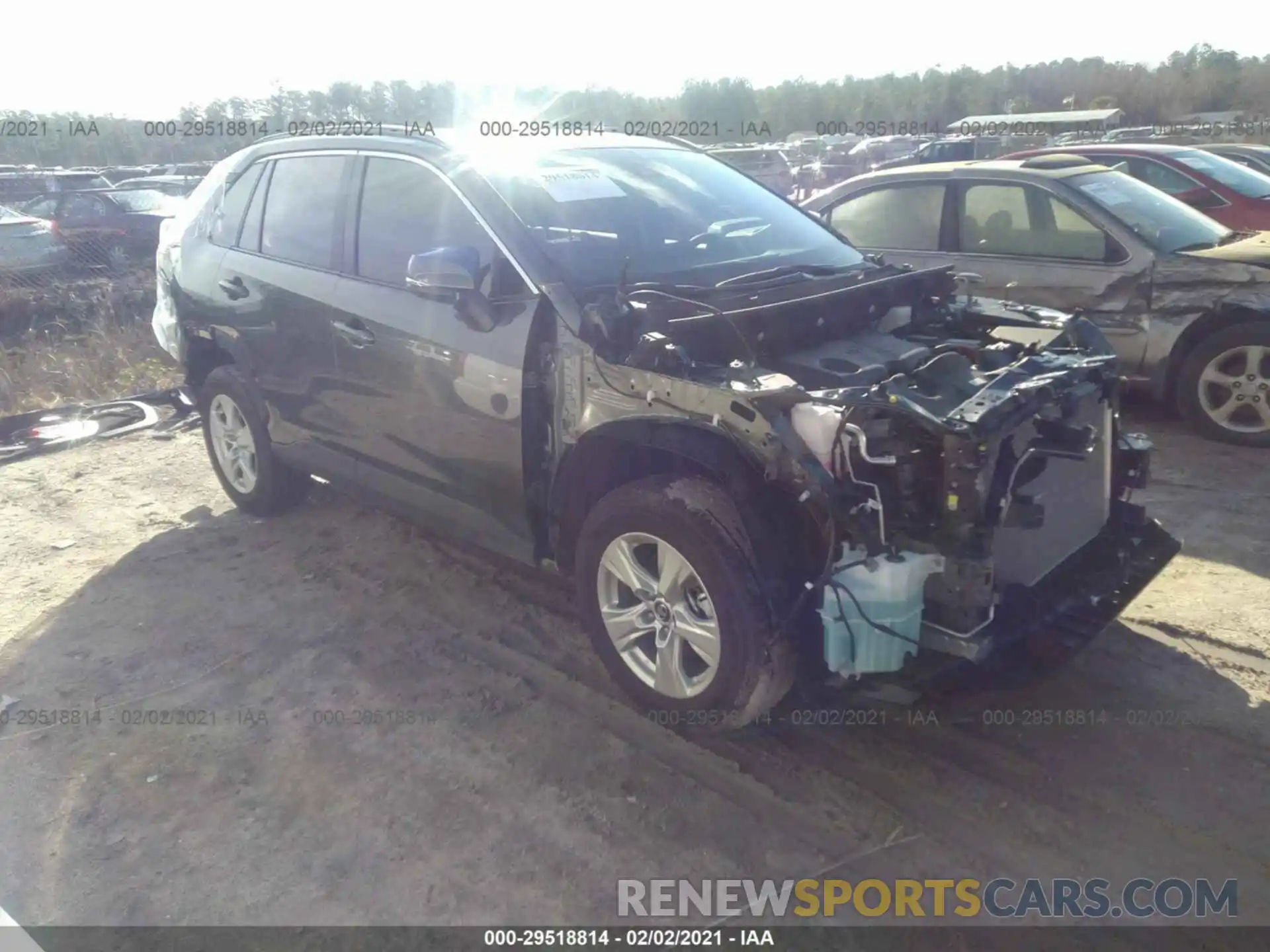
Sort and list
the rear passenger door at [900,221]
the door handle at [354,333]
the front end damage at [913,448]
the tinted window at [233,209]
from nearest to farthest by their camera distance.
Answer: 1. the front end damage at [913,448]
2. the door handle at [354,333]
3. the tinted window at [233,209]
4. the rear passenger door at [900,221]

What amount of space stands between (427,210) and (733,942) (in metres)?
3.03

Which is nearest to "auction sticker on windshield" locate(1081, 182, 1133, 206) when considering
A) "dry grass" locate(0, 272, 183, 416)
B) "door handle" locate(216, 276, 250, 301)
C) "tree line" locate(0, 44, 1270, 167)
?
"door handle" locate(216, 276, 250, 301)

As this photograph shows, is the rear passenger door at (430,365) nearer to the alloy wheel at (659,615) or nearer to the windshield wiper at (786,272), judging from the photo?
the alloy wheel at (659,615)

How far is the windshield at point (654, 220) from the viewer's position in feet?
12.9

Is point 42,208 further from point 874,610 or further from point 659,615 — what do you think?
point 874,610

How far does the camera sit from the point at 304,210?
490cm

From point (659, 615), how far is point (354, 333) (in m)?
1.98

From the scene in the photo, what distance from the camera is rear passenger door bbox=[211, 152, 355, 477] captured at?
4676mm

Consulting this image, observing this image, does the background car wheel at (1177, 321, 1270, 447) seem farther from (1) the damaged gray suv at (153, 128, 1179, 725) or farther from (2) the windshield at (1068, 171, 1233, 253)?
(1) the damaged gray suv at (153, 128, 1179, 725)

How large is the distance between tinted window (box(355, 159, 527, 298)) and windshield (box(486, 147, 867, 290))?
0.19m

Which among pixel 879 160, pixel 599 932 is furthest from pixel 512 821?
pixel 879 160

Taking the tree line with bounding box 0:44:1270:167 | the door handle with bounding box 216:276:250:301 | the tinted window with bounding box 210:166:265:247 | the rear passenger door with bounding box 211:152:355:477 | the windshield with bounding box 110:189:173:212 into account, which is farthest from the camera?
the tree line with bounding box 0:44:1270:167

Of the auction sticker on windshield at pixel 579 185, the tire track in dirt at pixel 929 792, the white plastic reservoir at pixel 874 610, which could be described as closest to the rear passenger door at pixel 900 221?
the auction sticker on windshield at pixel 579 185

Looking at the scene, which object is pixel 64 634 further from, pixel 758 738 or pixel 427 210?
pixel 758 738
